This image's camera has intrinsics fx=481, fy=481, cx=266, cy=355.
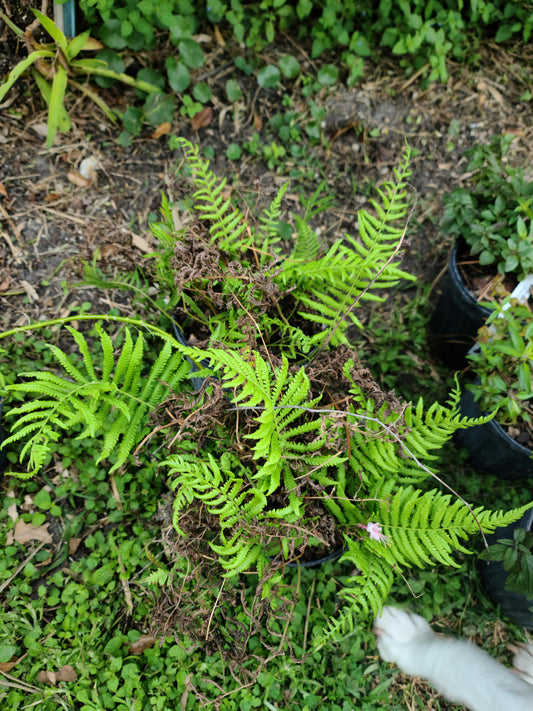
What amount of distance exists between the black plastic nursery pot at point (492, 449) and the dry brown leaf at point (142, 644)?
1703 mm

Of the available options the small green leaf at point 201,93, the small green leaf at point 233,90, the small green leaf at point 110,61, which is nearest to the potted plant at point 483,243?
the small green leaf at point 233,90

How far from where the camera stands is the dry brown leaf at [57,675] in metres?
1.83

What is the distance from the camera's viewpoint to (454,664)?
194 centimetres

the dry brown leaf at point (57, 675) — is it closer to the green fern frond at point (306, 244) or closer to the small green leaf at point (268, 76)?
the green fern frond at point (306, 244)

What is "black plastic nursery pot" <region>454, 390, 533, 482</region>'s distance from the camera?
218 centimetres

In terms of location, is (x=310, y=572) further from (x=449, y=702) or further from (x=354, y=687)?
(x=449, y=702)

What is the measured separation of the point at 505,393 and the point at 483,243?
73 cm

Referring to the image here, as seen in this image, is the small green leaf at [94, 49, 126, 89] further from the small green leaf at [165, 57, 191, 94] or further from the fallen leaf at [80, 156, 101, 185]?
the fallen leaf at [80, 156, 101, 185]

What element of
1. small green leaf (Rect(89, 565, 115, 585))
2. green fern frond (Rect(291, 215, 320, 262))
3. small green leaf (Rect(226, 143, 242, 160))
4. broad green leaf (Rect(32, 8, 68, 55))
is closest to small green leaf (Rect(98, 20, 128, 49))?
broad green leaf (Rect(32, 8, 68, 55))

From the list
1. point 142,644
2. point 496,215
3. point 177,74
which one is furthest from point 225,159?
point 142,644

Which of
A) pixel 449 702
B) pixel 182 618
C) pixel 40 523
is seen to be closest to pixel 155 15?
pixel 40 523

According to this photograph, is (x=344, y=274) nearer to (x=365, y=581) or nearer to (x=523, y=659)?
(x=365, y=581)

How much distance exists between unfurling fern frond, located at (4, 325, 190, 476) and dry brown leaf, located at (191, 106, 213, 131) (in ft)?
5.64

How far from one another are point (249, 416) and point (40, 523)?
1.11m
